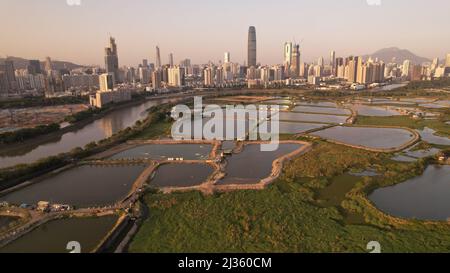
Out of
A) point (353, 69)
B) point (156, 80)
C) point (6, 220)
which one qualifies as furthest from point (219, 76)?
point (6, 220)

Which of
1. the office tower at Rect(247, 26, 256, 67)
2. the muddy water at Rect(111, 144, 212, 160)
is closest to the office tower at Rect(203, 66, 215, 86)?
the office tower at Rect(247, 26, 256, 67)

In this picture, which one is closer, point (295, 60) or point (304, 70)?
point (304, 70)

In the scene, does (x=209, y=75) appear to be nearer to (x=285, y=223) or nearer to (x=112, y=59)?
(x=112, y=59)

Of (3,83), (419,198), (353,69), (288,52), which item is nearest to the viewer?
(419,198)

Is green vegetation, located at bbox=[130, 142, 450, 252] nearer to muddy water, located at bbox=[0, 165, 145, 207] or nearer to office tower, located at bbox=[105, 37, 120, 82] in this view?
muddy water, located at bbox=[0, 165, 145, 207]

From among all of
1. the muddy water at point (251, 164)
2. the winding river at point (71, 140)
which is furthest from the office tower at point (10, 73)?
the muddy water at point (251, 164)

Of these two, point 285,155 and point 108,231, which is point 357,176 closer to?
point 285,155
